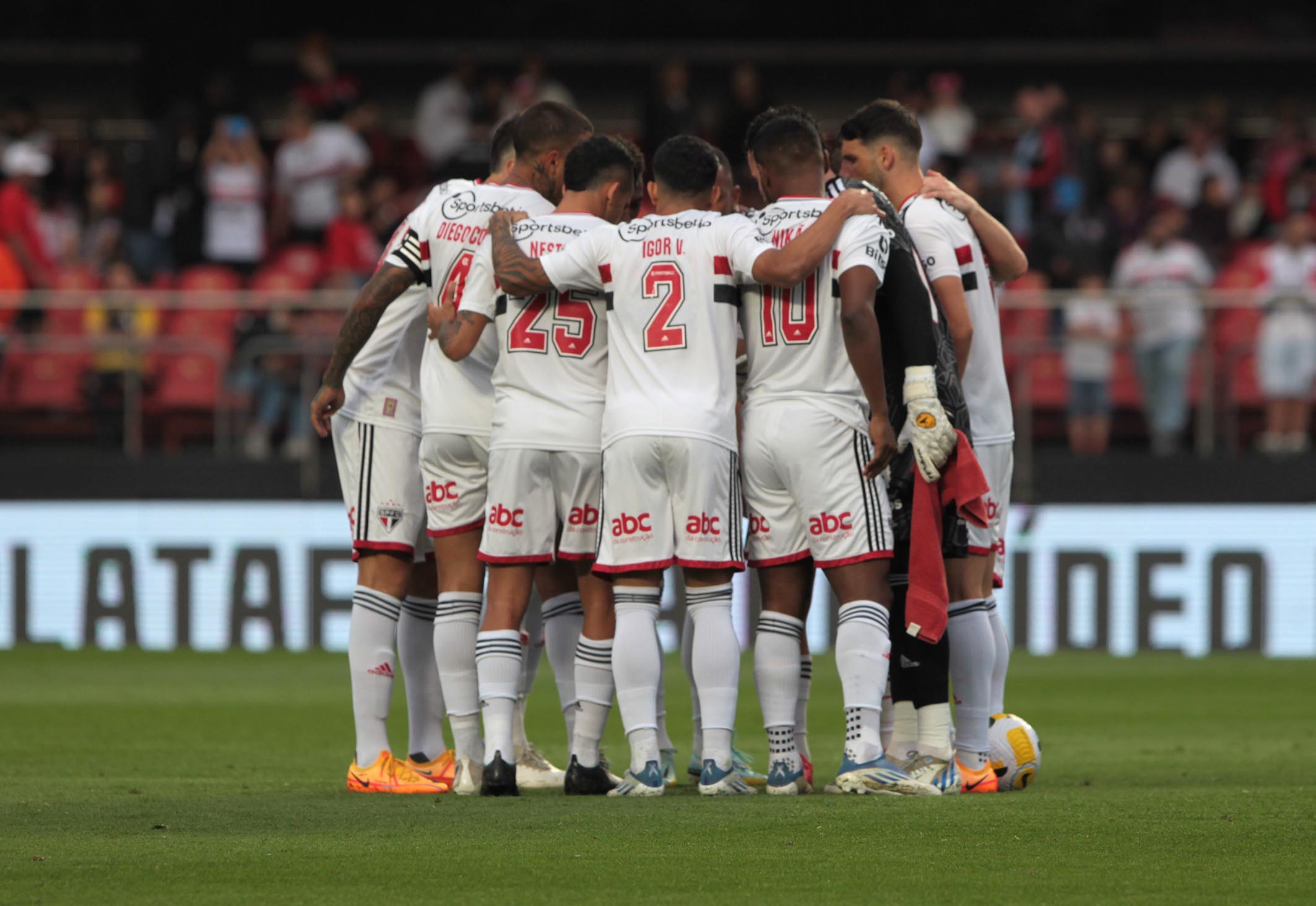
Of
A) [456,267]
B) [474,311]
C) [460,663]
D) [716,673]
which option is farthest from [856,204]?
[460,663]

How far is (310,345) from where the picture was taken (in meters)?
13.9

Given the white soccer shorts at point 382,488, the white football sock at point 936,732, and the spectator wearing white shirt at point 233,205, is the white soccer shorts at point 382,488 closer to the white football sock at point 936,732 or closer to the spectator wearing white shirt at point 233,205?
the white football sock at point 936,732

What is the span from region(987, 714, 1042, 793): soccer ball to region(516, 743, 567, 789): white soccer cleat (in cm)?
159

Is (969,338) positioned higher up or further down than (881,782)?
higher up

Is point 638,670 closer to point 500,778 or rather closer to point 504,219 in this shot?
point 500,778

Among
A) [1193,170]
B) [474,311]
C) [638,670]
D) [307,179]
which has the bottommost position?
[638,670]

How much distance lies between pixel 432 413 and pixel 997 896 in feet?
10.7

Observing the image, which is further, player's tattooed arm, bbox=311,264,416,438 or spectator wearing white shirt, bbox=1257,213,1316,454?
spectator wearing white shirt, bbox=1257,213,1316,454

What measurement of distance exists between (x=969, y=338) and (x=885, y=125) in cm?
86

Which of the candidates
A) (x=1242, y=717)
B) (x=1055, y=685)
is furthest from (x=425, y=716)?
(x=1055, y=685)

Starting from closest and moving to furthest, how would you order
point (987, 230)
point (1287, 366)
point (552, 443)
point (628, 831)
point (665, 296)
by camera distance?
point (628, 831)
point (665, 296)
point (552, 443)
point (987, 230)
point (1287, 366)

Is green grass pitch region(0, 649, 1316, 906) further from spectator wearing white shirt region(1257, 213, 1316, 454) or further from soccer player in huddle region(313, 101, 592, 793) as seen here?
spectator wearing white shirt region(1257, 213, 1316, 454)

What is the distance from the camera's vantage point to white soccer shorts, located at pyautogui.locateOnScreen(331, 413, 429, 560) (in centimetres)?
709

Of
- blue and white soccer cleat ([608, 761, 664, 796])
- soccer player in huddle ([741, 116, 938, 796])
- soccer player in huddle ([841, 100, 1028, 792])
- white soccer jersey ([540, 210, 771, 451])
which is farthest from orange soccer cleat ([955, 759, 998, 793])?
white soccer jersey ([540, 210, 771, 451])
